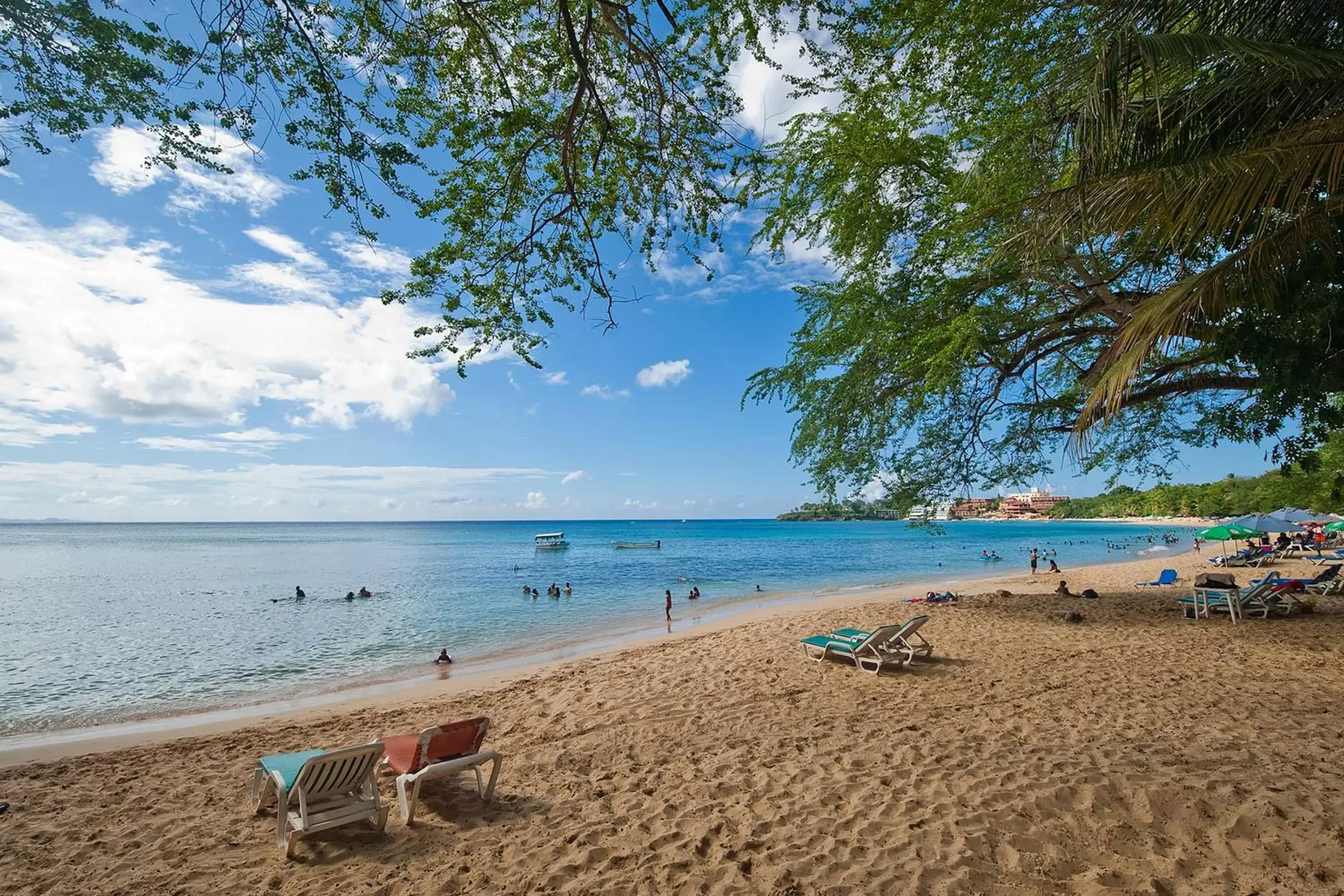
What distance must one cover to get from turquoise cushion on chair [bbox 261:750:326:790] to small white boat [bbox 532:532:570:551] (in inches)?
2378

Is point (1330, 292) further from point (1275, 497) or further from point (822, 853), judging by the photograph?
point (1275, 497)

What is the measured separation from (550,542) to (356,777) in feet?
213

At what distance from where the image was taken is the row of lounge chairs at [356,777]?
410 centimetres

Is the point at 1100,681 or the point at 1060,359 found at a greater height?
the point at 1060,359

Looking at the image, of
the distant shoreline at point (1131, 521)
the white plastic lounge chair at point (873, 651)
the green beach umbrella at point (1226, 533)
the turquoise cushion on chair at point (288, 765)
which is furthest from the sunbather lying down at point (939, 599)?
the distant shoreline at point (1131, 521)

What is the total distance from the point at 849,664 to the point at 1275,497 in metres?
49.0

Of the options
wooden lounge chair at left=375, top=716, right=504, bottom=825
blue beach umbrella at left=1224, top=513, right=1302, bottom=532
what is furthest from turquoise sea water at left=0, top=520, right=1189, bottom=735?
blue beach umbrella at left=1224, top=513, right=1302, bottom=532

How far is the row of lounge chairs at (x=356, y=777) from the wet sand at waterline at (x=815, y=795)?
0.17 meters

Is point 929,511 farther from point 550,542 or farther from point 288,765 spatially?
point 550,542

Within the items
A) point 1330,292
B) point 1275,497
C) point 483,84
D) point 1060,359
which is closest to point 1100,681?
point 1330,292

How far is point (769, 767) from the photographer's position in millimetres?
4879

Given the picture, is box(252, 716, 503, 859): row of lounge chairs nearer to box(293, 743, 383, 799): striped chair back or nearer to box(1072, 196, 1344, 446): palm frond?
box(293, 743, 383, 799): striped chair back

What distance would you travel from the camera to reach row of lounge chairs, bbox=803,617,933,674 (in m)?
8.15

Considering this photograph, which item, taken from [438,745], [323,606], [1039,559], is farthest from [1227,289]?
[1039,559]
